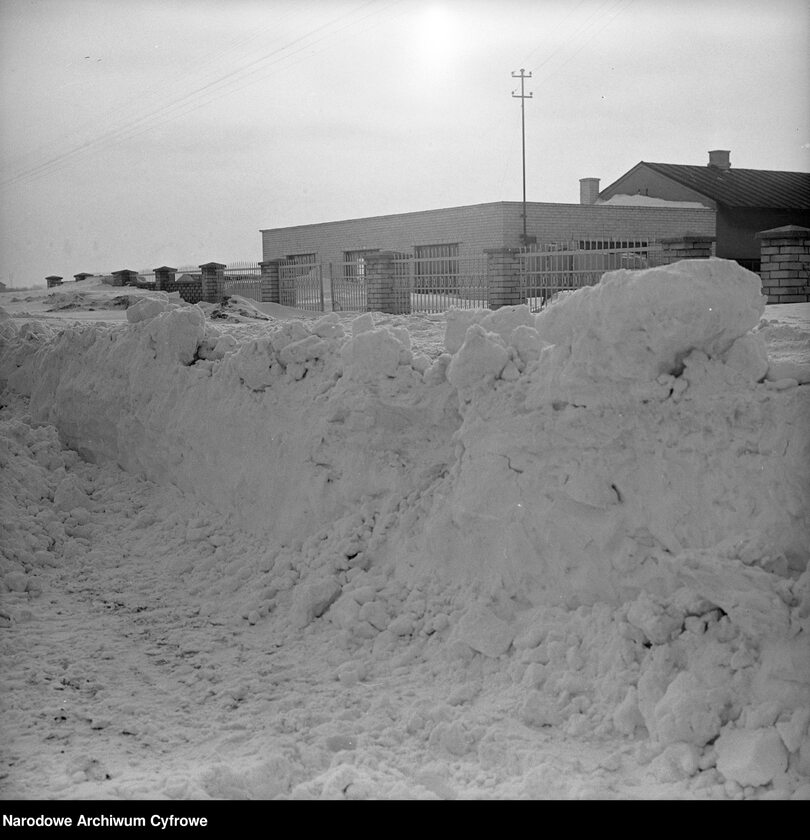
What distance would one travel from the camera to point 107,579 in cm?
549

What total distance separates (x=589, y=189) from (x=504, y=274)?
18.2 metres

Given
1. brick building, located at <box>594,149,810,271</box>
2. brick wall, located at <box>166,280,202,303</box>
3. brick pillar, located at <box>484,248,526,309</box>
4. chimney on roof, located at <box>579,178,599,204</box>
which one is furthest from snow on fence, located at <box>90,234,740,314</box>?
chimney on roof, located at <box>579,178,599,204</box>

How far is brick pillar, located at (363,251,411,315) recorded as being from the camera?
728 inches

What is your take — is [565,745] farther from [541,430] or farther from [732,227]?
[732,227]

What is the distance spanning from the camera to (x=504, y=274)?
1697 cm

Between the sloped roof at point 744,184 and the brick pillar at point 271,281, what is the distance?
550 inches

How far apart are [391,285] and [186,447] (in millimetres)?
12645

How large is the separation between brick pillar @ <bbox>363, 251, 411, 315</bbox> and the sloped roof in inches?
546

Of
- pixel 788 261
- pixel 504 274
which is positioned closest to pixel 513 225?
pixel 504 274

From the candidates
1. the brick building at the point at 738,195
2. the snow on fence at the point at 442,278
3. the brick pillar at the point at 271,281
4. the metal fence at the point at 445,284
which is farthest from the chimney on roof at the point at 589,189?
the metal fence at the point at 445,284

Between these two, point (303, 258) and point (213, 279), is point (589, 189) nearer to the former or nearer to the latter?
point (303, 258)

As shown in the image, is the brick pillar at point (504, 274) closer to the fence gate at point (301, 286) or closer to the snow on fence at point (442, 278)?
the snow on fence at point (442, 278)

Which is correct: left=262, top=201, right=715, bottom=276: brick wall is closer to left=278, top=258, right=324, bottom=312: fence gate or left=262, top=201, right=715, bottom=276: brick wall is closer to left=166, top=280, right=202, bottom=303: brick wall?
left=278, top=258, right=324, bottom=312: fence gate

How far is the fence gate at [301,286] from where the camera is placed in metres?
20.8
